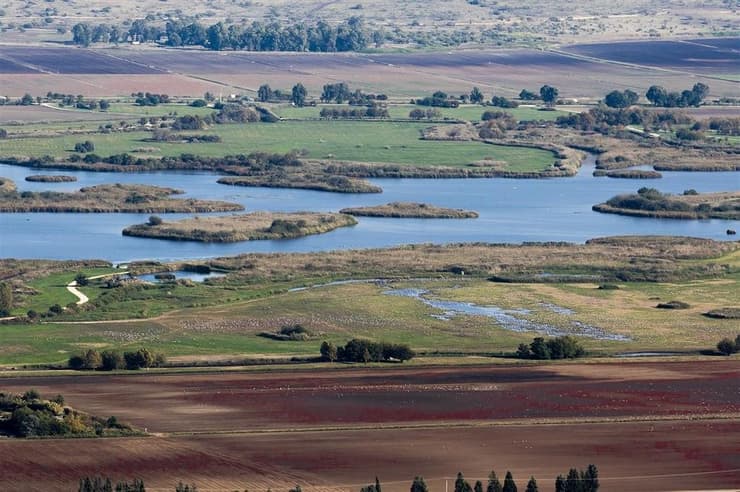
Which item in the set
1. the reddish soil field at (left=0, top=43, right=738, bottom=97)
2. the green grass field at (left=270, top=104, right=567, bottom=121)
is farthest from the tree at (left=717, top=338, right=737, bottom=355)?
the reddish soil field at (left=0, top=43, right=738, bottom=97)

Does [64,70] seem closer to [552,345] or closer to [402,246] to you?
[402,246]

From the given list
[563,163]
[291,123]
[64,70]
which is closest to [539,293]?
[563,163]

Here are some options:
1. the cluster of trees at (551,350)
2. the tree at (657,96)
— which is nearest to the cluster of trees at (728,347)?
the cluster of trees at (551,350)

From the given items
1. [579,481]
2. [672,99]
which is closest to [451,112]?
[672,99]

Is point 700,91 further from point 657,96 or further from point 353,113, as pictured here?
point 353,113

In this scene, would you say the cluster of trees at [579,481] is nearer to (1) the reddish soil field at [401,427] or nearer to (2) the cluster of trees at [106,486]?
(1) the reddish soil field at [401,427]

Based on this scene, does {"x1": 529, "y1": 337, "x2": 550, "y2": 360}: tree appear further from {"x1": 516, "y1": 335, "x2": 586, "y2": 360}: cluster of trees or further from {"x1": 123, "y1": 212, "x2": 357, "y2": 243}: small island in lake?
{"x1": 123, "y1": 212, "x2": 357, "y2": 243}: small island in lake
